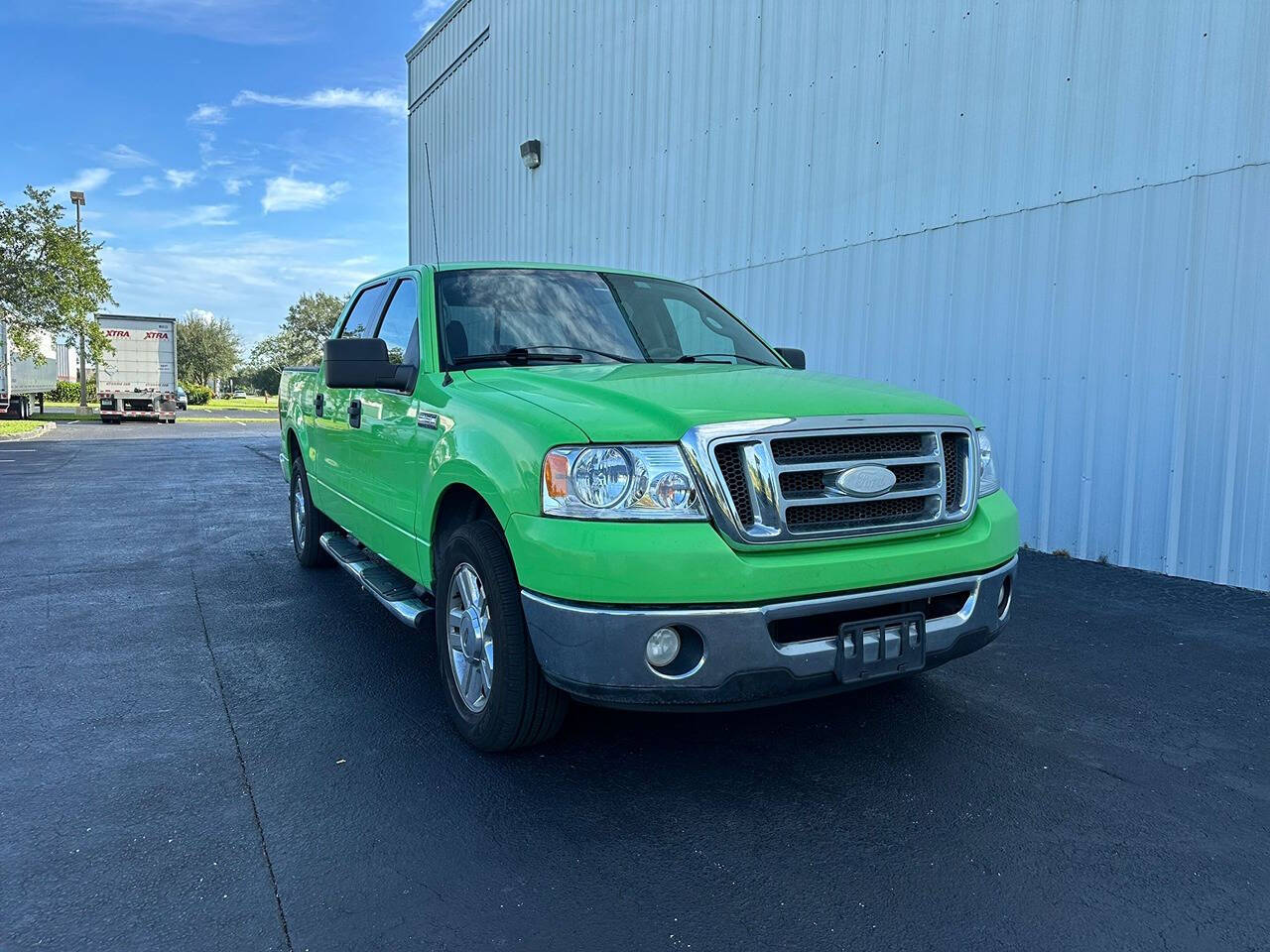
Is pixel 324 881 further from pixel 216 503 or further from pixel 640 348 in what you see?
pixel 216 503

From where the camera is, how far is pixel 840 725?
346 centimetres

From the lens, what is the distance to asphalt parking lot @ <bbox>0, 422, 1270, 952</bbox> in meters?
2.25

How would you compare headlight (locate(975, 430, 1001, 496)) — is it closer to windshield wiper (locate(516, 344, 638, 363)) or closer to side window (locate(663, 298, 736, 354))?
side window (locate(663, 298, 736, 354))

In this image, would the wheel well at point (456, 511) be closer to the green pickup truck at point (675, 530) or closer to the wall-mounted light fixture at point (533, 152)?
the green pickup truck at point (675, 530)

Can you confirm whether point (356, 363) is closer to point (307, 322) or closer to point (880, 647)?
point (880, 647)

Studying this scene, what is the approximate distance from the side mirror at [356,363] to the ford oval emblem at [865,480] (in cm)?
201

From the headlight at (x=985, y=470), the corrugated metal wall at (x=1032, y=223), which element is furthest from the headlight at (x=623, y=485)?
the corrugated metal wall at (x=1032, y=223)

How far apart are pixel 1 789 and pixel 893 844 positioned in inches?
112

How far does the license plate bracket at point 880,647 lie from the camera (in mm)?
2725

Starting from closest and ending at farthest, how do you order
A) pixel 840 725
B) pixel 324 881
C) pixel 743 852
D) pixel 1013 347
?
pixel 324 881 < pixel 743 852 < pixel 840 725 < pixel 1013 347

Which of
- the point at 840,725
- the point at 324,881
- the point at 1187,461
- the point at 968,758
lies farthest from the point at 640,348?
the point at 1187,461

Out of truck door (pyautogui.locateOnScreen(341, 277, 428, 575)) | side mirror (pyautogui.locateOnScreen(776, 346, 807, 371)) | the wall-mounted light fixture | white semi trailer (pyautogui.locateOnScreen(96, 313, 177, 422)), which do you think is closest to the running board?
truck door (pyautogui.locateOnScreen(341, 277, 428, 575))

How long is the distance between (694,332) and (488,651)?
6.78 ft

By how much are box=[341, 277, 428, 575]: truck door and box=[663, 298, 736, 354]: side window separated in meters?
1.27
